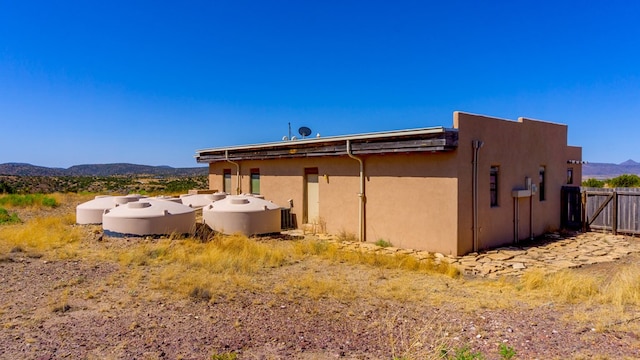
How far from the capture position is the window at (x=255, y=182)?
1788 centimetres

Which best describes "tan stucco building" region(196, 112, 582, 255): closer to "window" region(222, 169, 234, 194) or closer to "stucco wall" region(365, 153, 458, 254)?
"stucco wall" region(365, 153, 458, 254)

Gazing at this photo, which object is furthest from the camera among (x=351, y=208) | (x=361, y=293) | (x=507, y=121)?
(x=351, y=208)

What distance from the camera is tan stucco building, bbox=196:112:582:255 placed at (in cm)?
1064

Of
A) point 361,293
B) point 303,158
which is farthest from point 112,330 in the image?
point 303,158

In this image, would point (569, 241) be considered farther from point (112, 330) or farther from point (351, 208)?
point (112, 330)

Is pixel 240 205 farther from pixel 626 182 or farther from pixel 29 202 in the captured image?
pixel 626 182

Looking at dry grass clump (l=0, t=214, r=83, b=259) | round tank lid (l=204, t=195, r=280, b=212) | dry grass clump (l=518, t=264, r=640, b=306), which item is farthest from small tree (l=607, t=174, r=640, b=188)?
dry grass clump (l=0, t=214, r=83, b=259)

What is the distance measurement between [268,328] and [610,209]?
13.9 meters

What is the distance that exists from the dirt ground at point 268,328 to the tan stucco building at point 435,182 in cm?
426

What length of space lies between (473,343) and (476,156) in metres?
7.03

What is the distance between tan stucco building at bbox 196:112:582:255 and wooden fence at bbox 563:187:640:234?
85cm

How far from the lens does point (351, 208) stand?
1335 centimetres

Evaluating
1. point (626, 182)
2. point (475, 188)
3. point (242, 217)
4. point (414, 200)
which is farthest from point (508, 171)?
point (626, 182)

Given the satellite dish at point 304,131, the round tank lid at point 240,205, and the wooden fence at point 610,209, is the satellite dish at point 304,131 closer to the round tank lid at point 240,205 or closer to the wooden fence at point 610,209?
the round tank lid at point 240,205
